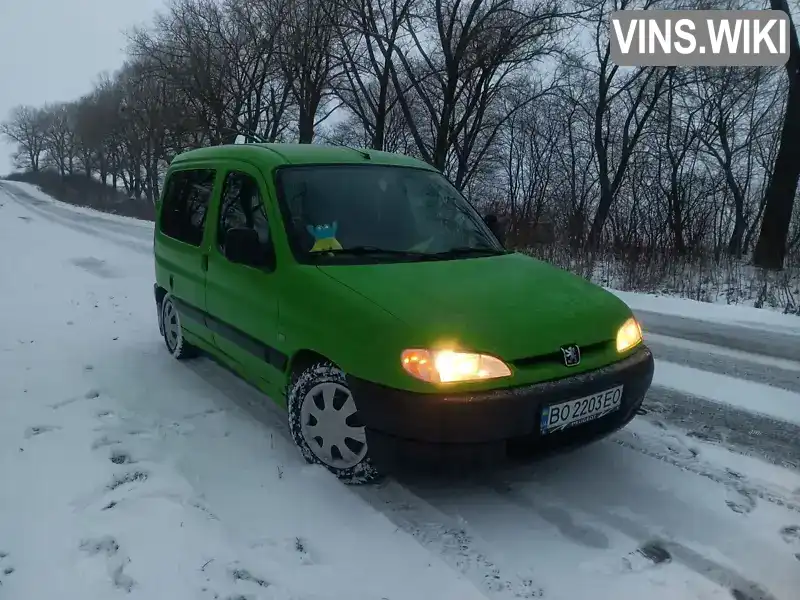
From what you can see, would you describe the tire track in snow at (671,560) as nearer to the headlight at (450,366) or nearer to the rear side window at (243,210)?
the headlight at (450,366)

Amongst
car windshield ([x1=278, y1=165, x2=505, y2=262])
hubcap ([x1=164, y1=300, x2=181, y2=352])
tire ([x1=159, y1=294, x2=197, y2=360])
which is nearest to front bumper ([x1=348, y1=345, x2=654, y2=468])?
car windshield ([x1=278, y1=165, x2=505, y2=262])

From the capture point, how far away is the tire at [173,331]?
5383 millimetres

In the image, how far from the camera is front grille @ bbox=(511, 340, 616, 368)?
9.49 ft

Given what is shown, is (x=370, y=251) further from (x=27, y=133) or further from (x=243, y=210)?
(x=27, y=133)

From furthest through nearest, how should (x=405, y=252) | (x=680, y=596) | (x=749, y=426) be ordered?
(x=749, y=426) → (x=405, y=252) → (x=680, y=596)

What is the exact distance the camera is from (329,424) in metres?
3.34

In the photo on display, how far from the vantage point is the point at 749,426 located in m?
4.16

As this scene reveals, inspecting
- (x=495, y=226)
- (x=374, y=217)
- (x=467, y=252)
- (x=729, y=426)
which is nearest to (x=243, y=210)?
(x=374, y=217)

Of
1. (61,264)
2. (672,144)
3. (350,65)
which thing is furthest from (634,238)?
(672,144)

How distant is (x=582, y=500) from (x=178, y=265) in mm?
3627

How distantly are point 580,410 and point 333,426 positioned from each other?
1285 millimetres

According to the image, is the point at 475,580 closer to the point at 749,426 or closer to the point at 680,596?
the point at 680,596

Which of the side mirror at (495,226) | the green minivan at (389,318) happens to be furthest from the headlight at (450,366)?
the side mirror at (495,226)

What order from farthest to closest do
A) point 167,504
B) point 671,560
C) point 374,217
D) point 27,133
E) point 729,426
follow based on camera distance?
point 27,133 < point 729,426 < point 374,217 < point 167,504 < point 671,560
